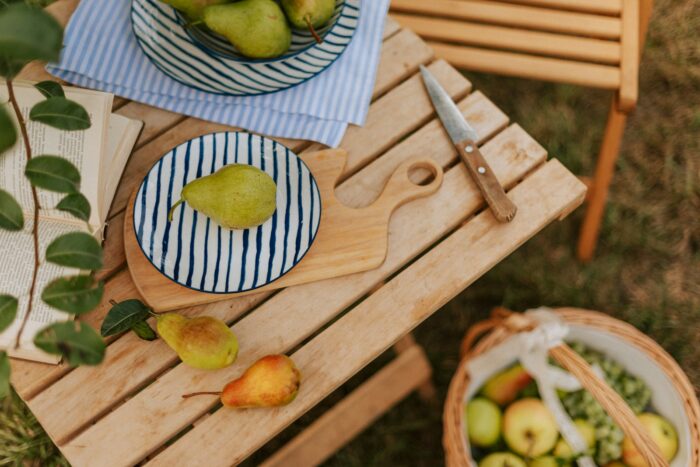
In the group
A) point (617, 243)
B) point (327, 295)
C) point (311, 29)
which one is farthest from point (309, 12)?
point (617, 243)

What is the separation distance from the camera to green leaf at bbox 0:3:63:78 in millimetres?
454

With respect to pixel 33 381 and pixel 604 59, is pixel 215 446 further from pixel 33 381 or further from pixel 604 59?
pixel 604 59

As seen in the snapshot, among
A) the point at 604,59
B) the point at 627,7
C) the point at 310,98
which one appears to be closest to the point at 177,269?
Result: the point at 310,98

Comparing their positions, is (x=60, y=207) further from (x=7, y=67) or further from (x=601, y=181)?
(x=601, y=181)

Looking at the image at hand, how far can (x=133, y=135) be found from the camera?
37.9 inches

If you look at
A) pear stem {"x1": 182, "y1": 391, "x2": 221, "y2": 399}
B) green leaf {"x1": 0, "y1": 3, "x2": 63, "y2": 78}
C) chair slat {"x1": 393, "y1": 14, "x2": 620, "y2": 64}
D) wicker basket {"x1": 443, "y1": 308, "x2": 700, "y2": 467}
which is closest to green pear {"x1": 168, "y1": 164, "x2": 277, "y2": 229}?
pear stem {"x1": 182, "y1": 391, "x2": 221, "y2": 399}

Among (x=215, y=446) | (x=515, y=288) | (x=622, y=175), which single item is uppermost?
(x=215, y=446)

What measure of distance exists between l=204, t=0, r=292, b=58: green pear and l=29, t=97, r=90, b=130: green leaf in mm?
234

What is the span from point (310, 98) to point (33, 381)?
0.55 m

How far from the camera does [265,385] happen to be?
2.60ft

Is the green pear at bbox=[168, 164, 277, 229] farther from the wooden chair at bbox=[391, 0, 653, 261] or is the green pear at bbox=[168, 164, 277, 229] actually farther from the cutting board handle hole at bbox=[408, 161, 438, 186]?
the wooden chair at bbox=[391, 0, 653, 261]

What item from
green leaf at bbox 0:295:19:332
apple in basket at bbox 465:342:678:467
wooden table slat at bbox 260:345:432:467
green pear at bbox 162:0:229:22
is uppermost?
green pear at bbox 162:0:229:22

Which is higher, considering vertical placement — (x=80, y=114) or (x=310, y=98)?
(x=80, y=114)

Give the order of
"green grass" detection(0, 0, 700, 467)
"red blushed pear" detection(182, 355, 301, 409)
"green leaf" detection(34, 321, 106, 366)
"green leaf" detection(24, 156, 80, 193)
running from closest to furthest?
1. "green leaf" detection(34, 321, 106, 366)
2. "green leaf" detection(24, 156, 80, 193)
3. "red blushed pear" detection(182, 355, 301, 409)
4. "green grass" detection(0, 0, 700, 467)
